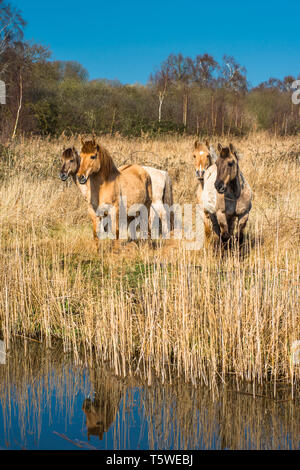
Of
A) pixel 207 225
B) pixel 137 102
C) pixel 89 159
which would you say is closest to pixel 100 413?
pixel 89 159

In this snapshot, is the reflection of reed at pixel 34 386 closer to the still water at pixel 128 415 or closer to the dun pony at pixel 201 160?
the still water at pixel 128 415

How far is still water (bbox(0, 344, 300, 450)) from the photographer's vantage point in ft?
11.3

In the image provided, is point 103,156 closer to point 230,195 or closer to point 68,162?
point 68,162

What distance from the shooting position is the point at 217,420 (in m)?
3.71

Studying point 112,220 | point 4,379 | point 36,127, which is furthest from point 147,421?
point 36,127

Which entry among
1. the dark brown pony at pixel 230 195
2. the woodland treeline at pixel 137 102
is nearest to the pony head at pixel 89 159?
the dark brown pony at pixel 230 195

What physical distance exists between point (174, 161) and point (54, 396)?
431 inches

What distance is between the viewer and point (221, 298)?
4879mm

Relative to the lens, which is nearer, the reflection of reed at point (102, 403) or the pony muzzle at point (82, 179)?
the reflection of reed at point (102, 403)

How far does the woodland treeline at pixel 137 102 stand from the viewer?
86.8 ft

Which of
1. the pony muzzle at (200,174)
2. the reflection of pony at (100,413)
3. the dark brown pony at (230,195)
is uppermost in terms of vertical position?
the pony muzzle at (200,174)

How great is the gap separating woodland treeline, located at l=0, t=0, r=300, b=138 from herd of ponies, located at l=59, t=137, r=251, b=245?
14.0 metres

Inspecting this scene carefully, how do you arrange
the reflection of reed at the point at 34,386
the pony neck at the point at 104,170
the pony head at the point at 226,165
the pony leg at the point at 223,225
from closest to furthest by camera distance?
1. the reflection of reed at the point at 34,386
2. the pony head at the point at 226,165
3. the pony leg at the point at 223,225
4. the pony neck at the point at 104,170

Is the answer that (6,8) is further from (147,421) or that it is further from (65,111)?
(147,421)
